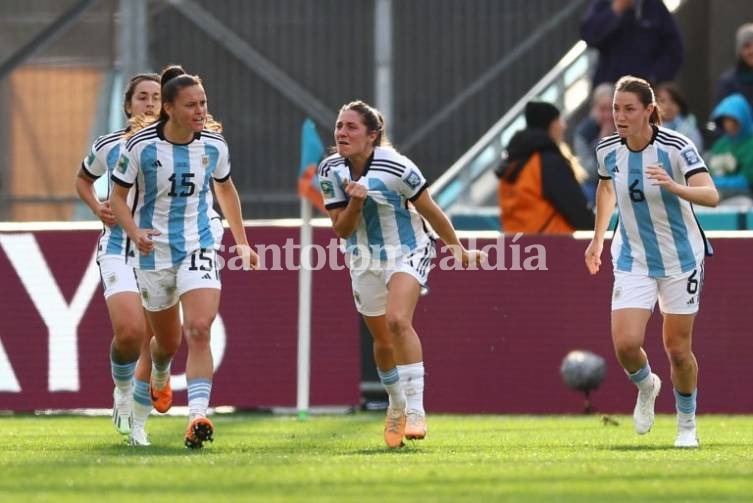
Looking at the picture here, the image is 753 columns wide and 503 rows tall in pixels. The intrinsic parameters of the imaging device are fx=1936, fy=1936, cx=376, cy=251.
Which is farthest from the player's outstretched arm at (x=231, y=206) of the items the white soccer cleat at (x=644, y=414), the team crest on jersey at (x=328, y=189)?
the white soccer cleat at (x=644, y=414)

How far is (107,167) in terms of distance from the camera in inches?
464

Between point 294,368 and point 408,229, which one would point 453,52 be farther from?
point 408,229

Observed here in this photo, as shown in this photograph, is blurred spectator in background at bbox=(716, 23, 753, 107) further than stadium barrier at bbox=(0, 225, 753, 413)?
Yes

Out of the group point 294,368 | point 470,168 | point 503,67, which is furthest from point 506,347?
point 503,67

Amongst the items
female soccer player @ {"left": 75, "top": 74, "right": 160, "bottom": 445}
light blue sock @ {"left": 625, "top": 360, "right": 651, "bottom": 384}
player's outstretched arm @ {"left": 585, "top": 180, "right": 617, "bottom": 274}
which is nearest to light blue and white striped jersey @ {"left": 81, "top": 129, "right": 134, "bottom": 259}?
female soccer player @ {"left": 75, "top": 74, "right": 160, "bottom": 445}

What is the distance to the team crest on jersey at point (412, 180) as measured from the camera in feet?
36.0

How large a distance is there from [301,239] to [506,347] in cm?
180

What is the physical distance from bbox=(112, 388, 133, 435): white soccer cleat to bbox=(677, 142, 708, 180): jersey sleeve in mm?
3530

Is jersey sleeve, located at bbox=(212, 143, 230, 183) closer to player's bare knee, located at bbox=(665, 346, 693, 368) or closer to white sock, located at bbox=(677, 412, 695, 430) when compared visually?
player's bare knee, located at bbox=(665, 346, 693, 368)

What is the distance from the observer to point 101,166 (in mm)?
11828

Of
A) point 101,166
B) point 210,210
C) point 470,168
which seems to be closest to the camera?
point 210,210

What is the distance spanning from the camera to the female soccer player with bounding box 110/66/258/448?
1062 centimetres

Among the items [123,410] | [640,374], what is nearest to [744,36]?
[640,374]

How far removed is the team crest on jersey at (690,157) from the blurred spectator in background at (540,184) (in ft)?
13.8
